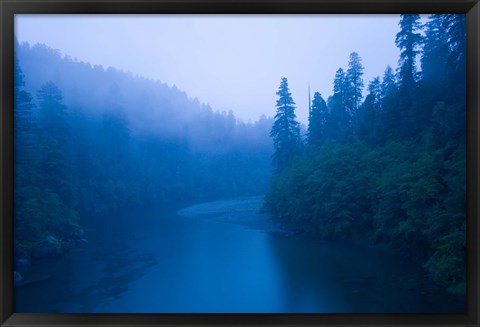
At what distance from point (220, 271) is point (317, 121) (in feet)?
6.50

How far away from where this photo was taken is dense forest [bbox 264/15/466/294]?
352cm

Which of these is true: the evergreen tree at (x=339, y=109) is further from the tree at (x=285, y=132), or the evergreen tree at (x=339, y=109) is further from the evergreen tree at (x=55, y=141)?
the evergreen tree at (x=55, y=141)

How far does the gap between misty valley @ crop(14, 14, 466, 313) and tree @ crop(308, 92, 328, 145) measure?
0.02 meters

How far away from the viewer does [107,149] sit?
394cm

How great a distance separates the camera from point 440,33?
3773mm

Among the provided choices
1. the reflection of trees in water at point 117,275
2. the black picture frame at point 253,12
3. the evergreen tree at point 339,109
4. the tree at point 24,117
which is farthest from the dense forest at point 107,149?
the evergreen tree at point 339,109

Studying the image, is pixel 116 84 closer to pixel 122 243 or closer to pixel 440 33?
pixel 122 243

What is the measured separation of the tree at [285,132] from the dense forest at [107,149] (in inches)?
4.1

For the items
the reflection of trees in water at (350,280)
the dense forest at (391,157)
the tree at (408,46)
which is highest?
the tree at (408,46)

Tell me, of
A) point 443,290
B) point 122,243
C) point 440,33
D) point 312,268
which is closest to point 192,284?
point 122,243

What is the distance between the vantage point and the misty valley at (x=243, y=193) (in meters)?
3.49

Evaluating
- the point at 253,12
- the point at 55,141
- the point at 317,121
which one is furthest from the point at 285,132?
the point at 55,141

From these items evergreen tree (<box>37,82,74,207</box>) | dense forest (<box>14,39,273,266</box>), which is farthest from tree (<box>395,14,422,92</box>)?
evergreen tree (<box>37,82,74,207</box>)

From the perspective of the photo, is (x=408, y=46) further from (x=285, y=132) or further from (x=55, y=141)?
(x=55, y=141)
